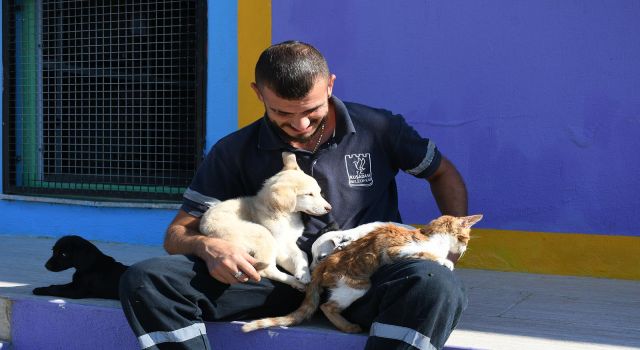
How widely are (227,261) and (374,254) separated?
0.52 meters

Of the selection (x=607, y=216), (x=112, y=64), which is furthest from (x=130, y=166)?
(x=607, y=216)

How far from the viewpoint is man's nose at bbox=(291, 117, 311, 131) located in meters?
2.86

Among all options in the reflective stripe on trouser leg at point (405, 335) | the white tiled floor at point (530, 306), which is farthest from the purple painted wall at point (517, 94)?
the reflective stripe on trouser leg at point (405, 335)

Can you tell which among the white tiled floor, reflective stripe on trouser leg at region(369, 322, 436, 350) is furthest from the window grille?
reflective stripe on trouser leg at region(369, 322, 436, 350)

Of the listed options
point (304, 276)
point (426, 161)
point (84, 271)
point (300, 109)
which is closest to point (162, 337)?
point (304, 276)

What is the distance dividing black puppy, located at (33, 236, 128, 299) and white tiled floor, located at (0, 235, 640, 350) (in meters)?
0.07

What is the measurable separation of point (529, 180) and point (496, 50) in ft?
2.58

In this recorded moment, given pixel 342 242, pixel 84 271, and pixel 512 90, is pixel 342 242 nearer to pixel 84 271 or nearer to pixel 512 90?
pixel 84 271

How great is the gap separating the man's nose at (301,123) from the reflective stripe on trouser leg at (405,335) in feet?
2.64

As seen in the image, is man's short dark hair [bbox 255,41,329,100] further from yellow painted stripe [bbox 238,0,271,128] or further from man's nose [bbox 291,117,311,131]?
yellow painted stripe [bbox 238,0,271,128]

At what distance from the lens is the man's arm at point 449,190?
306 centimetres

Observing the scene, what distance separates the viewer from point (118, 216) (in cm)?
557

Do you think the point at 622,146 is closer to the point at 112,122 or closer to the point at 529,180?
the point at 529,180

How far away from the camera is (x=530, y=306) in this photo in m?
3.58
